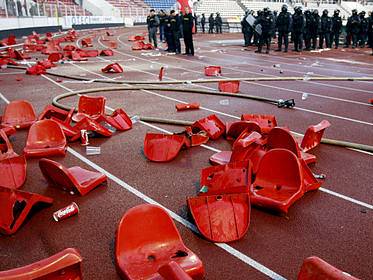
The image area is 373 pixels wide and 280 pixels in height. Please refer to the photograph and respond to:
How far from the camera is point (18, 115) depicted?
21.7ft

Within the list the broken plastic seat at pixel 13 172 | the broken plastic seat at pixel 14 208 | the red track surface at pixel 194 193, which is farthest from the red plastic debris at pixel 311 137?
the broken plastic seat at pixel 13 172

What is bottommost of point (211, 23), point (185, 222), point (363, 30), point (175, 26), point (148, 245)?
point (185, 222)

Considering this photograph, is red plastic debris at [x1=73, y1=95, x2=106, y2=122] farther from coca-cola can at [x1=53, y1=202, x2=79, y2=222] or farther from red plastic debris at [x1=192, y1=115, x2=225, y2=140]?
coca-cola can at [x1=53, y1=202, x2=79, y2=222]

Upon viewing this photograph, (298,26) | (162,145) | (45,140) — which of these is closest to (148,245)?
(162,145)

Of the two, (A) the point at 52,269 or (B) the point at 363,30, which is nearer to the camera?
(A) the point at 52,269

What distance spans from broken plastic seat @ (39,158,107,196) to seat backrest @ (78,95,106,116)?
8.42ft

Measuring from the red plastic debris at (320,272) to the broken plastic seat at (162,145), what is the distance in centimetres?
295

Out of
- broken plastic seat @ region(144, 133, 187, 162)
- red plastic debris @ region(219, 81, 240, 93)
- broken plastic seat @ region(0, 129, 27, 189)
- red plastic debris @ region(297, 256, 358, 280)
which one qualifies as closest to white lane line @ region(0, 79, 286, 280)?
red plastic debris @ region(297, 256, 358, 280)

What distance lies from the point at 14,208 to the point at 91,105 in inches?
143

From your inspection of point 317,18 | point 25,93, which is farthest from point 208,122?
point 317,18

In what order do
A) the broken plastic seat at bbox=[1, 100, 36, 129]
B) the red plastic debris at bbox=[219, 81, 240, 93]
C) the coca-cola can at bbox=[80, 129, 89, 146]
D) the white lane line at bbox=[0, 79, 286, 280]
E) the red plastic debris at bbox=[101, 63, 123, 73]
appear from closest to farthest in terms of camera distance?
the white lane line at bbox=[0, 79, 286, 280] < the coca-cola can at bbox=[80, 129, 89, 146] < the broken plastic seat at bbox=[1, 100, 36, 129] < the red plastic debris at bbox=[219, 81, 240, 93] < the red plastic debris at bbox=[101, 63, 123, 73]

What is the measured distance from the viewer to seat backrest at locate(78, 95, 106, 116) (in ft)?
22.4

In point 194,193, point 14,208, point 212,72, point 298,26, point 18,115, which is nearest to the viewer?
point 14,208

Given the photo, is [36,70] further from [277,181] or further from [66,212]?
[277,181]
